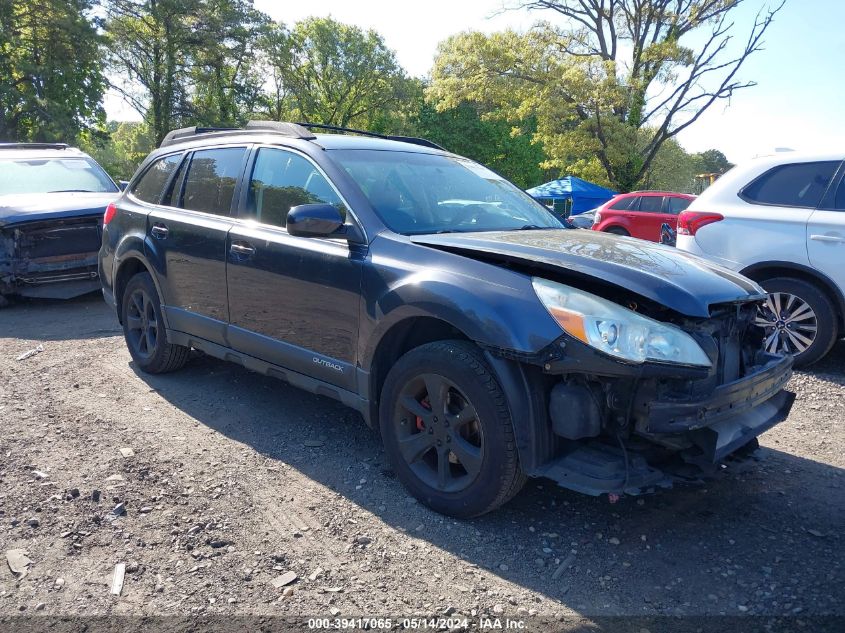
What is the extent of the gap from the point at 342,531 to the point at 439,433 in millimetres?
630

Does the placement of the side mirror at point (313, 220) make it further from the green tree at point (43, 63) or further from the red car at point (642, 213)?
the green tree at point (43, 63)

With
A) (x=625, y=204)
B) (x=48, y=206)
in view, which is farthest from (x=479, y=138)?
(x=48, y=206)

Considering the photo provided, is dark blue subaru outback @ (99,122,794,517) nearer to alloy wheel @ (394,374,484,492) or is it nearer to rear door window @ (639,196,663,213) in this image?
alloy wheel @ (394,374,484,492)

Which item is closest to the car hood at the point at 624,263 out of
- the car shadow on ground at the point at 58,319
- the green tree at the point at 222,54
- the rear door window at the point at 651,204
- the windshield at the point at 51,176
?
the car shadow on ground at the point at 58,319

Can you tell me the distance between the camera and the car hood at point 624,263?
109 inches

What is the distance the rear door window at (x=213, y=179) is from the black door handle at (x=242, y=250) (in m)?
0.34

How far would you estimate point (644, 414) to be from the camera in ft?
8.63

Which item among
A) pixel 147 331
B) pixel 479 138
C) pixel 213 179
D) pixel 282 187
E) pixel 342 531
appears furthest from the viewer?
pixel 479 138

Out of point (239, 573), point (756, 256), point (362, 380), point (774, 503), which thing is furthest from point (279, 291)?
point (756, 256)

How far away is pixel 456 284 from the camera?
2.99 metres

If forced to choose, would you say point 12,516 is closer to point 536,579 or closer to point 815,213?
point 536,579

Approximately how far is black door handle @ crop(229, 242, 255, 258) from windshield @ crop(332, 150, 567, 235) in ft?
2.52

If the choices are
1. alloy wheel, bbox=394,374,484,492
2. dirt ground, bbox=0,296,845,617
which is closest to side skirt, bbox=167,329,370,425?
alloy wheel, bbox=394,374,484,492

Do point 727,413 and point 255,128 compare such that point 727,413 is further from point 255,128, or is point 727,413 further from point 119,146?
point 119,146
